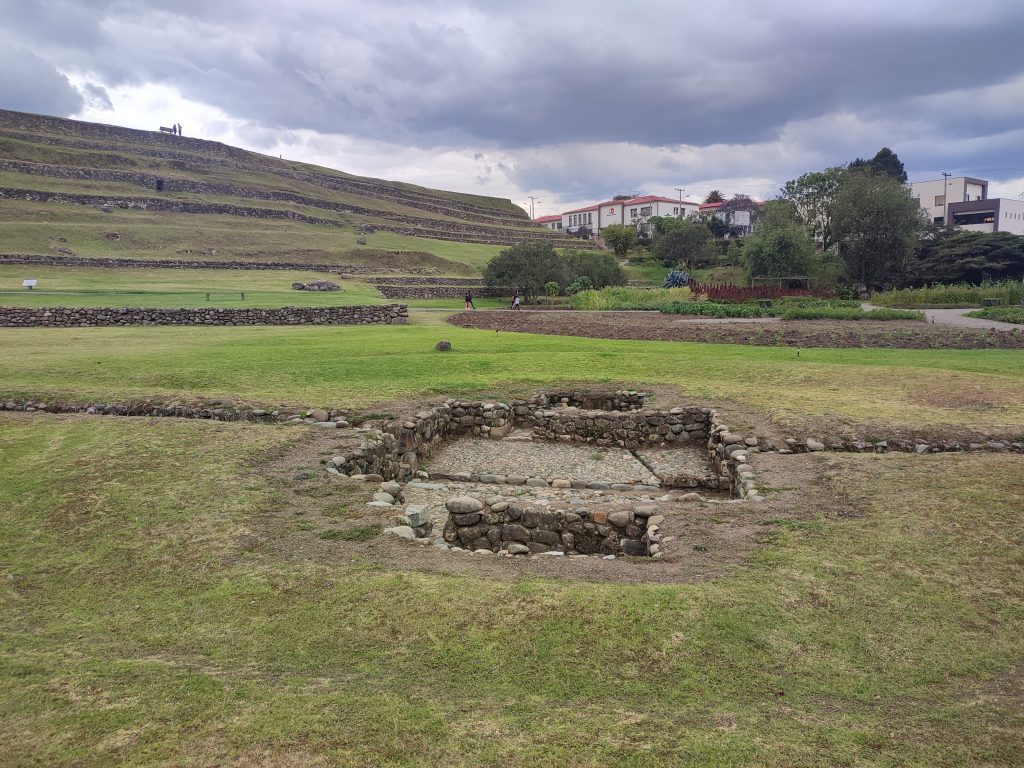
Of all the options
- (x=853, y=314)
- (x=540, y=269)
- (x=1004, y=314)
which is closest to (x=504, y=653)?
(x=853, y=314)

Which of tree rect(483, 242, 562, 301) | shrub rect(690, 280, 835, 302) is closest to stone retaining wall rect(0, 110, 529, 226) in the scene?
tree rect(483, 242, 562, 301)

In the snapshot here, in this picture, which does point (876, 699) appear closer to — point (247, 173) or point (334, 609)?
point (334, 609)

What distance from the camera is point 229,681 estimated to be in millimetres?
4418

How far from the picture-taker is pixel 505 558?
22.2 feet

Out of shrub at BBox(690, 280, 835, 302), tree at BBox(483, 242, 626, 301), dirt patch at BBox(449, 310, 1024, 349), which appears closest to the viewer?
dirt patch at BBox(449, 310, 1024, 349)

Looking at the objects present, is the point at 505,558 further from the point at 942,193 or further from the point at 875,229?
the point at 942,193

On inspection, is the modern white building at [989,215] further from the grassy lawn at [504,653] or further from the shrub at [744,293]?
the grassy lawn at [504,653]

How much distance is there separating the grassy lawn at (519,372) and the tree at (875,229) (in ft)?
143

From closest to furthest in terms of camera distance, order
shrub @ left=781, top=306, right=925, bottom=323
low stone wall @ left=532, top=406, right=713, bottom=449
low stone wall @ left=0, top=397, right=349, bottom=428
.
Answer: low stone wall @ left=0, top=397, right=349, bottom=428 < low stone wall @ left=532, top=406, right=713, bottom=449 < shrub @ left=781, top=306, right=925, bottom=323

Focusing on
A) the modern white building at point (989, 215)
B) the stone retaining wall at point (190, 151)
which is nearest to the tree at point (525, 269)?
the stone retaining wall at point (190, 151)

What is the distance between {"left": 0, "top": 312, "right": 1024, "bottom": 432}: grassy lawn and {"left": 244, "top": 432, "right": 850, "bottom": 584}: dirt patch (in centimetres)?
422

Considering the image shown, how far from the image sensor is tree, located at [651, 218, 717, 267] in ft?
269

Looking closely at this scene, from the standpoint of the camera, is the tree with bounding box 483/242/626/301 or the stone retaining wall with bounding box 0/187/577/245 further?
the stone retaining wall with bounding box 0/187/577/245

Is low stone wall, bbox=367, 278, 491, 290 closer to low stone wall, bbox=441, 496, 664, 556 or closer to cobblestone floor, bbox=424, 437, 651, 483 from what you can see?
cobblestone floor, bbox=424, 437, 651, 483
